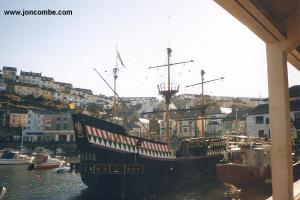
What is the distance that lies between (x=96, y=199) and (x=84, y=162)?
2.77m

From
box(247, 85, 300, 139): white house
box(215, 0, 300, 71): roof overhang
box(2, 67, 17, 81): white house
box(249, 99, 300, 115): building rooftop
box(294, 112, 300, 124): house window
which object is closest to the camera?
box(215, 0, 300, 71): roof overhang

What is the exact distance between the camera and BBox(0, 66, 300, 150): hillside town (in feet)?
165

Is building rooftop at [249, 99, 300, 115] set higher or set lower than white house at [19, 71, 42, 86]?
lower

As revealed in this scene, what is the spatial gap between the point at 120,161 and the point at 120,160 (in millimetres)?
71

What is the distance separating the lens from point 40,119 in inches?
3561

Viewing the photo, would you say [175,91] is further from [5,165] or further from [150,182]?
[5,165]

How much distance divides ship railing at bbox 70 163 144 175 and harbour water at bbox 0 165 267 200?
5.95 ft

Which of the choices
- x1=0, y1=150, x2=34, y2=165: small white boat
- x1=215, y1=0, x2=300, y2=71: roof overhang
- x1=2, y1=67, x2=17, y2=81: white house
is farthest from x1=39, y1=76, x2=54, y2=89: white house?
x1=215, y1=0, x2=300, y2=71: roof overhang

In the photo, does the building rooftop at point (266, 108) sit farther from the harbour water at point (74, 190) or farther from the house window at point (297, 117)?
the harbour water at point (74, 190)

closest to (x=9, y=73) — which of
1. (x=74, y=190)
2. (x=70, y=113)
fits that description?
(x=70, y=113)

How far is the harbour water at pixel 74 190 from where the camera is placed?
22.5 m

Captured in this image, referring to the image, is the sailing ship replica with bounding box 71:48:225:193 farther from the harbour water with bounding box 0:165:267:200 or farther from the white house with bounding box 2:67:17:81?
the white house with bounding box 2:67:17:81

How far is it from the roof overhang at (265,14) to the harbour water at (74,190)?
594 inches

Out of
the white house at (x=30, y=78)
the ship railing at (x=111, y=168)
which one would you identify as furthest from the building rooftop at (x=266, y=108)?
the white house at (x=30, y=78)
